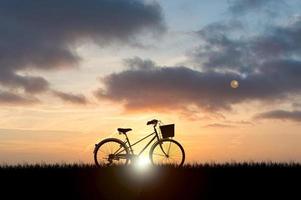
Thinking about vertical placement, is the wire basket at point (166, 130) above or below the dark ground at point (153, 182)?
above

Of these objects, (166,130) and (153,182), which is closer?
(153,182)

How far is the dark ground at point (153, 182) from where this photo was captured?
1488 cm

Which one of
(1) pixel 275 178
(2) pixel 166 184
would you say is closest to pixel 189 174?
(2) pixel 166 184

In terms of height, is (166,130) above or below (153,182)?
above

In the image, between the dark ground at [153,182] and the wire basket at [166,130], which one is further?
the wire basket at [166,130]

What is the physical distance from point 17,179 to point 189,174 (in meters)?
5.42

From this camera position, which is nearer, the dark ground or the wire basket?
the dark ground

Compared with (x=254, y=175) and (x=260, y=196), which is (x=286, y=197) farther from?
(x=254, y=175)

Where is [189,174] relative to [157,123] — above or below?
below

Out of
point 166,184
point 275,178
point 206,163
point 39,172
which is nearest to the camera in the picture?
point 166,184

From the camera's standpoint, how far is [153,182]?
1609 centimetres

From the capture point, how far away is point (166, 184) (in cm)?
1575

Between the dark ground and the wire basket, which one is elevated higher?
the wire basket

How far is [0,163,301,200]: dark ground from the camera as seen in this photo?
1488cm
